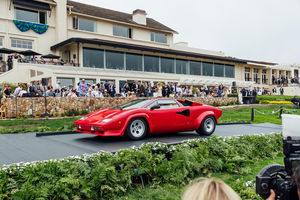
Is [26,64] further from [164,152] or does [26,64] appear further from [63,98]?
[164,152]

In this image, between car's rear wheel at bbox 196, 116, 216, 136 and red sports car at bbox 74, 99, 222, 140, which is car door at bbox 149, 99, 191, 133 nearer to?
red sports car at bbox 74, 99, 222, 140

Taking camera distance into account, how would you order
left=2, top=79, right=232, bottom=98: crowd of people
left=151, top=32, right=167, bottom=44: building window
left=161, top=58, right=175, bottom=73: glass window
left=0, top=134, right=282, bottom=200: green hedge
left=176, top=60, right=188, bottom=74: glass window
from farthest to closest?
left=151, top=32, right=167, bottom=44: building window, left=176, top=60, right=188, bottom=74: glass window, left=161, top=58, right=175, bottom=73: glass window, left=2, top=79, right=232, bottom=98: crowd of people, left=0, top=134, right=282, bottom=200: green hedge

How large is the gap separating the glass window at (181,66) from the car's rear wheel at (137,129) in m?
31.7

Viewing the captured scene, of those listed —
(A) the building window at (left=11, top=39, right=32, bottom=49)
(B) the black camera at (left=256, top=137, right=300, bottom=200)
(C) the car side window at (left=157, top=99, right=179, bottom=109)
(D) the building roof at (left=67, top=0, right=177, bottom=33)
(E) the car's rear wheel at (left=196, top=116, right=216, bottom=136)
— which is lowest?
(E) the car's rear wheel at (left=196, top=116, right=216, bottom=136)

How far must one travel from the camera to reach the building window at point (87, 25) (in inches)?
1404

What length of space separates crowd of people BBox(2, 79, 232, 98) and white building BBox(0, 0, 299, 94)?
13.7ft

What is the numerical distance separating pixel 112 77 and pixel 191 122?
20000mm

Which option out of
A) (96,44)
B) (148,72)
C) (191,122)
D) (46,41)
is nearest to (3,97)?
(191,122)

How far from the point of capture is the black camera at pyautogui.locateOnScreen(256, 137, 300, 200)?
7.41ft

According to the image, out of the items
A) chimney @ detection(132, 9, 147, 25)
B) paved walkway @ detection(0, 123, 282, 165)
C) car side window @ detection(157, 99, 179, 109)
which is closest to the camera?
paved walkway @ detection(0, 123, 282, 165)

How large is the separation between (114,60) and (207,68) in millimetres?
17509

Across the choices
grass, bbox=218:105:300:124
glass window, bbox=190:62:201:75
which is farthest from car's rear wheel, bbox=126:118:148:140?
glass window, bbox=190:62:201:75

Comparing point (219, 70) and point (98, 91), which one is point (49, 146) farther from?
point (219, 70)

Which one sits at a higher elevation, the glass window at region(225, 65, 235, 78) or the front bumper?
the glass window at region(225, 65, 235, 78)
